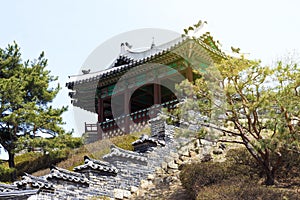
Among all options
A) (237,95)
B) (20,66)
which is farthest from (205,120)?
(20,66)

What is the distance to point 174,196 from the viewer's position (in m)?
10.5

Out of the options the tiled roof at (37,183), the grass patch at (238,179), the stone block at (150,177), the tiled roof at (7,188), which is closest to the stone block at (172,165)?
the stone block at (150,177)

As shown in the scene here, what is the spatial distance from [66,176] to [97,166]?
3.08 ft

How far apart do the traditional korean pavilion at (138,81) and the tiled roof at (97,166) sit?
6.33m

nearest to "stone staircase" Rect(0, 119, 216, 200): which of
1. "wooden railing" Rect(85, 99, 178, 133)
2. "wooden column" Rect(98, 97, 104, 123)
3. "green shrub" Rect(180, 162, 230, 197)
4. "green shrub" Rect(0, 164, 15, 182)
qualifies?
"green shrub" Rect(180, 162, 230, 197)

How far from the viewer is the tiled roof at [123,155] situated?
11.6 meters

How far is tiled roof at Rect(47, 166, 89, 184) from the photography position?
10234mm

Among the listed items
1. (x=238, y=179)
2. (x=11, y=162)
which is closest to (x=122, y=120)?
(x=11, y=162)

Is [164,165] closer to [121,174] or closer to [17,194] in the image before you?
[121,174]

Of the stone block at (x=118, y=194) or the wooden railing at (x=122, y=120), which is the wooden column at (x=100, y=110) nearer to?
the wooden railing at (x=122, y=120)

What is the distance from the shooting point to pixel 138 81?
2067 centimetres

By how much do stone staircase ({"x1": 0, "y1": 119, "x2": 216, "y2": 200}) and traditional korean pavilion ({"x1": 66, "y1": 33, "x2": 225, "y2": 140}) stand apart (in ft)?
14.2

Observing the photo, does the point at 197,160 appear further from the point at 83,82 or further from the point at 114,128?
the point at 83,82

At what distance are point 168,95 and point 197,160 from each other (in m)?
10.1
